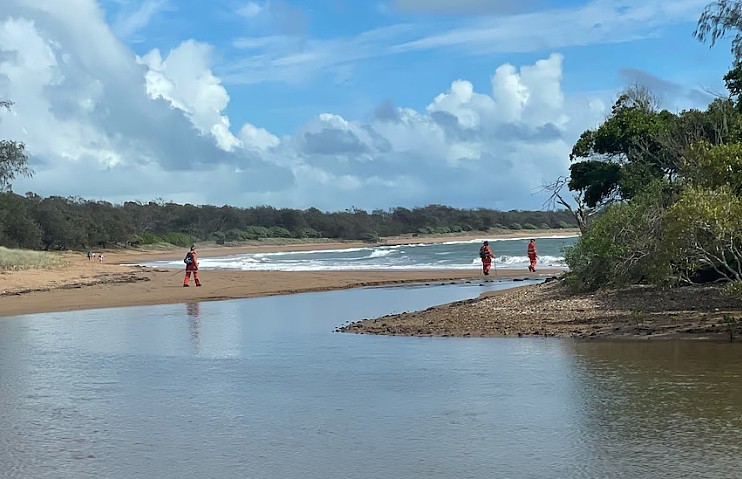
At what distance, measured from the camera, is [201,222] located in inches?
4670

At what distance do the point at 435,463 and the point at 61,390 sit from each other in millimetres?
6463

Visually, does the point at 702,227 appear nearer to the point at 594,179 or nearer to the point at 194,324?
the point at 194,324

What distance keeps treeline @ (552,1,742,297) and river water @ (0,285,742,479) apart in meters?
1.85

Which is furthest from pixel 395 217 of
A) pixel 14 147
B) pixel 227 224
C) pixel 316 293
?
pixel 316 293

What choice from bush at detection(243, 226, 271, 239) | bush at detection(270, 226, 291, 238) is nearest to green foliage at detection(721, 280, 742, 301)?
bush at detection(243, 226, 271, 239)

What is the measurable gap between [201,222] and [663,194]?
99.9 metres

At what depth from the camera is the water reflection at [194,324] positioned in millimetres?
17750

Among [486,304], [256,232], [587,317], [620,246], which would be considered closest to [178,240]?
[256,232]

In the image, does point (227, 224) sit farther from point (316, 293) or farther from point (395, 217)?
point (316, 293)

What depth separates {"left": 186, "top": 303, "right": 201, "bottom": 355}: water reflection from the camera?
17.8m

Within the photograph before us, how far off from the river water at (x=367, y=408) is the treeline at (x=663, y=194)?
185 cm

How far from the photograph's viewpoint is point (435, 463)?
27.9 ft

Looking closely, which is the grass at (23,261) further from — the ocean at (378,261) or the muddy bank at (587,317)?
the muddy bank at (587,317)

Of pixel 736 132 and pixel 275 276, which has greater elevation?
pixel 736 132
